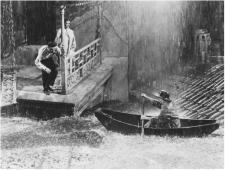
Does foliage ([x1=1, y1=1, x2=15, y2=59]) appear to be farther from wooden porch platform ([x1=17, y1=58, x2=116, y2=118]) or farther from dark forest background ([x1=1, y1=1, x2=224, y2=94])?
wooden porch platform ([x1=17, y1=58, x2=116, y2=118])

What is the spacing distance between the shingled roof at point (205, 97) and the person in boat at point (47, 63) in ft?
13.5

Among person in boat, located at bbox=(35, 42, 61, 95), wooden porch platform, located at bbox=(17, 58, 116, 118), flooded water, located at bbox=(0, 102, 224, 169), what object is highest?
person in boat, located at bbox=(35, 42, 61, 95)

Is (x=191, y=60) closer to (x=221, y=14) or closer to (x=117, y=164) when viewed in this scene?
(x=221, y=14)

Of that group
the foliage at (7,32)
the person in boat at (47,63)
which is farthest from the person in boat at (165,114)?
the foliage at (7,32)

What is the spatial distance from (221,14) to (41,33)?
7.39 m

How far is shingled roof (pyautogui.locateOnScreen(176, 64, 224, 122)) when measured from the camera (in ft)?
37.3

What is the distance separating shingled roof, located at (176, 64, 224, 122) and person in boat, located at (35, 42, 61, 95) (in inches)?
162

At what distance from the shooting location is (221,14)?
1499 cm

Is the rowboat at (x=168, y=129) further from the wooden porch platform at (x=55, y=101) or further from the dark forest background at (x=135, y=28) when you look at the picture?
the dark forest background at (x=135, y=28)

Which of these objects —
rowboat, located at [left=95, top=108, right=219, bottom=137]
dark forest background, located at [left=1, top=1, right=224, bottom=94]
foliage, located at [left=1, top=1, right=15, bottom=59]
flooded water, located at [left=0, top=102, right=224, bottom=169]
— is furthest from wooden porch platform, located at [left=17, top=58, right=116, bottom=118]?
foliage, located at [left=1, top=1, right=15, bottom=59]

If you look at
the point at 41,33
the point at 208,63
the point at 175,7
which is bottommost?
the point at 208,63

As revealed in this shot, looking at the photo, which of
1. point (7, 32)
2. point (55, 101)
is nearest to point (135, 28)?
point (55, 101)

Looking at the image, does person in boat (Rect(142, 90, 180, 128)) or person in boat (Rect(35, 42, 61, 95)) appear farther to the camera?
person in boat (Rect(35, 42, 61, 95))

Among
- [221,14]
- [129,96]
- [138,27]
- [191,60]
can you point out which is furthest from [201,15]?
[129,96]
